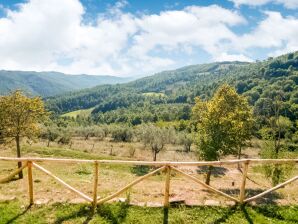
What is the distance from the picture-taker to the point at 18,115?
30.8 meters

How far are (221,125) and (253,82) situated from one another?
174749 mm

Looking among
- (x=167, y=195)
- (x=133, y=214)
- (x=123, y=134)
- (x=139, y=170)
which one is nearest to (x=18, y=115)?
(x=133, y=214)

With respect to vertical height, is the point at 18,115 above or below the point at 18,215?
above

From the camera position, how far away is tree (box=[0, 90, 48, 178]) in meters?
30.5

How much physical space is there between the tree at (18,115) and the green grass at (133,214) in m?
19.2

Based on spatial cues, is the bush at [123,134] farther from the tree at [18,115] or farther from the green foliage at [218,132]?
the tree at [18,115]

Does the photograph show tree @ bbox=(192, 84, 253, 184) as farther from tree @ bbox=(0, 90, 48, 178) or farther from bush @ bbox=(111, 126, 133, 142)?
bush @ bbox=(111, 126, 133, 142)

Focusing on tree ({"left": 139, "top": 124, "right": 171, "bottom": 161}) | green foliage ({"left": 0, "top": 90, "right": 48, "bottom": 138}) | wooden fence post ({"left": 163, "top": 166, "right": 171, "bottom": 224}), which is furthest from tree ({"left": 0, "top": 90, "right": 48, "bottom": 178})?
tree ({"left": 139, "top": 124, "right": 171, "bottom": 161})

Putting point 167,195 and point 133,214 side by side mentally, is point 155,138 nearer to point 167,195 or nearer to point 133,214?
point 167,195

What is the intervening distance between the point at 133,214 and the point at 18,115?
2237 centimetres

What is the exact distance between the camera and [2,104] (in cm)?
3066

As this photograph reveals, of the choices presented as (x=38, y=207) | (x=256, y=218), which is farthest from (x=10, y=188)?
(x=256, y=218)

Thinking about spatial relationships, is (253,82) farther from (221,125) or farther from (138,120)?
(221,125)

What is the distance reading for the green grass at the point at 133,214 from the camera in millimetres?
11820
